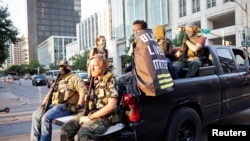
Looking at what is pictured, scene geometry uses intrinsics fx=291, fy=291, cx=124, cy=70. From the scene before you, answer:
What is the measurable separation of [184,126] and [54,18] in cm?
15144

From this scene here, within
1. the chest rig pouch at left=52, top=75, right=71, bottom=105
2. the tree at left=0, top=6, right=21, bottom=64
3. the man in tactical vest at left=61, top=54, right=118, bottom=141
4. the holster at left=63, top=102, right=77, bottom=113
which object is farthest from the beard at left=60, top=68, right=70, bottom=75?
the tree at left=0, top=6, right=21, bottom=64

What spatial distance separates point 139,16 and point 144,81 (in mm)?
49470

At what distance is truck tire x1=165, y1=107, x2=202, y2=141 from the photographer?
148 inches

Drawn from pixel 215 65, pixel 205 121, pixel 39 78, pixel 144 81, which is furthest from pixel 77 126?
pixel 39 78

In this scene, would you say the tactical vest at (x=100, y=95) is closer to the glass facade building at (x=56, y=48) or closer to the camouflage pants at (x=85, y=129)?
the camouflage pants at (x=85, y=129)

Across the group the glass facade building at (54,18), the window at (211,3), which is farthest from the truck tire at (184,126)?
the glass facade building at (54,18)

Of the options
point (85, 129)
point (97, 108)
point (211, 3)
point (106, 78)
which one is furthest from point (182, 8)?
point (85, 129)

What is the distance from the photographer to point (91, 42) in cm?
9231

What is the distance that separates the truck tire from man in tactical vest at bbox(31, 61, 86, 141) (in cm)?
138

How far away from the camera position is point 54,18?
148375 millimetres

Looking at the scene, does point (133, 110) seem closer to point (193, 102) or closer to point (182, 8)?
point (193, 102)

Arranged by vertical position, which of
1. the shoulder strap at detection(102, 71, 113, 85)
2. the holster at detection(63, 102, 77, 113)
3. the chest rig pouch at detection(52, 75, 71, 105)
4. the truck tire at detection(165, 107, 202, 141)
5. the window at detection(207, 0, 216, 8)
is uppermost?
the window at detection(207, 0, 216, 8)

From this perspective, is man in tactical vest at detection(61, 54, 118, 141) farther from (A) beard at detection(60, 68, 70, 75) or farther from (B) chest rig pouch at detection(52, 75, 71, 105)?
(A) beard at detection(60, 68, 70, 75)

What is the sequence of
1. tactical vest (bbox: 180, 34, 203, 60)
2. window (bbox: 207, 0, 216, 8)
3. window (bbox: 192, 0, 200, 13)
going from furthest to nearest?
window (bbox: 192, 0, 200, 13)
window (bbox: 207, 0, 216, 8)
tactical vest (bbox: 180, 34, 203, 60)
